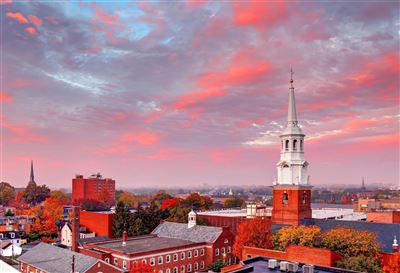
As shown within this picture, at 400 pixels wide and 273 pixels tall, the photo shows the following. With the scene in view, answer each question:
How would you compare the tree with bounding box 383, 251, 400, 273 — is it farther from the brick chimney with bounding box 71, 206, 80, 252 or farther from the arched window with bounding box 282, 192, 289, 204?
the brick chimney with bounding box 71, 206, 80, 252

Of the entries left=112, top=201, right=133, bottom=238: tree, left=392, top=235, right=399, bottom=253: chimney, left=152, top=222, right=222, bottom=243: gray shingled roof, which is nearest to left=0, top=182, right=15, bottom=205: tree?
left=112, top=201, right=133, bottom=238: tree

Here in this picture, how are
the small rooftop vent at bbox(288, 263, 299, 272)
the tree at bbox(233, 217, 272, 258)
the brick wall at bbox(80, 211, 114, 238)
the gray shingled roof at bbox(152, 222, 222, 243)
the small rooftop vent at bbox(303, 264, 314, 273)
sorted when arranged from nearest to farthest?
the small rooftop vent at bbox(303, 264, 314, 273)
the small rooftop vent at bbox(288, 263, 299, 272)
the tree at bbox(233, 217, 272, 258)
the gray shingled roof at bbox(152, 222, 222, 243)
the brick wall at bbox(80, 211, 114, 238)

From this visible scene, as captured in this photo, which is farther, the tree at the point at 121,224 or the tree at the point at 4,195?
the tree at the point at 4,195

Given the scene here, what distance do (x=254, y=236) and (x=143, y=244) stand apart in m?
17.3

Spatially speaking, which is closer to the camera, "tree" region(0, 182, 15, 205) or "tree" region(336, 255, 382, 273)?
"tree" region(336, 255, 382, 273)

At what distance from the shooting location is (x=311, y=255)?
43406 millimetres

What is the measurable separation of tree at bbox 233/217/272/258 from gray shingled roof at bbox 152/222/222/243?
279 inches

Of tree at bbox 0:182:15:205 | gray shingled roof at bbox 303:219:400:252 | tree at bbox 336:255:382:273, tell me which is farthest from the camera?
tree at bbox 0:182:15:205

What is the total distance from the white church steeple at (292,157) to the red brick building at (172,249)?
13.9 m

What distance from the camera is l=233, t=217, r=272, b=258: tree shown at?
184ft

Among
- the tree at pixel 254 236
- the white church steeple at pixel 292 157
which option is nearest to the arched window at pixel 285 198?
the white church steeple at pixel 292 157

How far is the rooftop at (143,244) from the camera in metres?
56.4

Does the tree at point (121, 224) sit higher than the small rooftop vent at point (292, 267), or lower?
lower

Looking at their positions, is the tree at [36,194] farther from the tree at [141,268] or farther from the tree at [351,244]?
the tree at [351,244]
